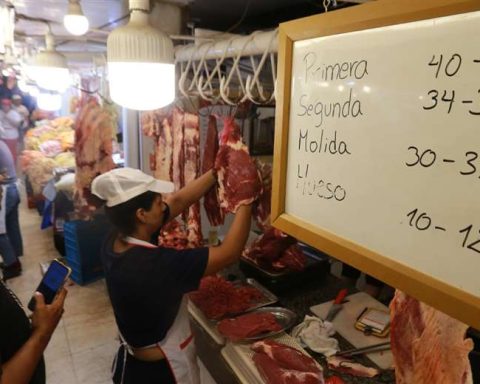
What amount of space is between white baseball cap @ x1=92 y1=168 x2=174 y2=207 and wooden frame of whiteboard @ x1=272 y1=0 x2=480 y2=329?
82cm

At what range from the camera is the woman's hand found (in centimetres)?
147

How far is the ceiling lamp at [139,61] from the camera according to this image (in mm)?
1206

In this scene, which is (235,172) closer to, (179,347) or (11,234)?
(179,347)

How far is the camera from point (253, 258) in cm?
227

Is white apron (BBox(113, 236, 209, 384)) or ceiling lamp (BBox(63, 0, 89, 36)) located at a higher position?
ceiling lamp (BBox(63, 0, 89, 36))

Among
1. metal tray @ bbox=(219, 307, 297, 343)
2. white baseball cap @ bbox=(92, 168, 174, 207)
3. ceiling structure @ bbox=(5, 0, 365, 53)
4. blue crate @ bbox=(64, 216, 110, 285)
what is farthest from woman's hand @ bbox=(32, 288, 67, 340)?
blue crate @ bbox=(64, 216, 110, 285)

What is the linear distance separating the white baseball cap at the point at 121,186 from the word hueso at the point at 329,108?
95 cm

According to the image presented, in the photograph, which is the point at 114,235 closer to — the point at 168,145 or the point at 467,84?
the point at 168,145

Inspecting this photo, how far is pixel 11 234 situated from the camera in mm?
4781

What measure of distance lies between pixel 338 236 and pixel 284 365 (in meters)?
0.98

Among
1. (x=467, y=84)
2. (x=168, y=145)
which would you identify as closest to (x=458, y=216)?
(x=467, y=84)

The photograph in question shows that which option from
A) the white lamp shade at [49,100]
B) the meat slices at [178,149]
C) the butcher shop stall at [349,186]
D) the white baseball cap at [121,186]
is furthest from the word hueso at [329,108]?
the white lamp shade at [49,100]

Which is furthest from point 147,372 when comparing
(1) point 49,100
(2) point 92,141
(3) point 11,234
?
(1) point 49,100

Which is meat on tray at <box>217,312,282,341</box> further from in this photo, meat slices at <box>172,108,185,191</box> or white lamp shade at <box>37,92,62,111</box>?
white lamp shade at <box>37,92,62,111</box>
